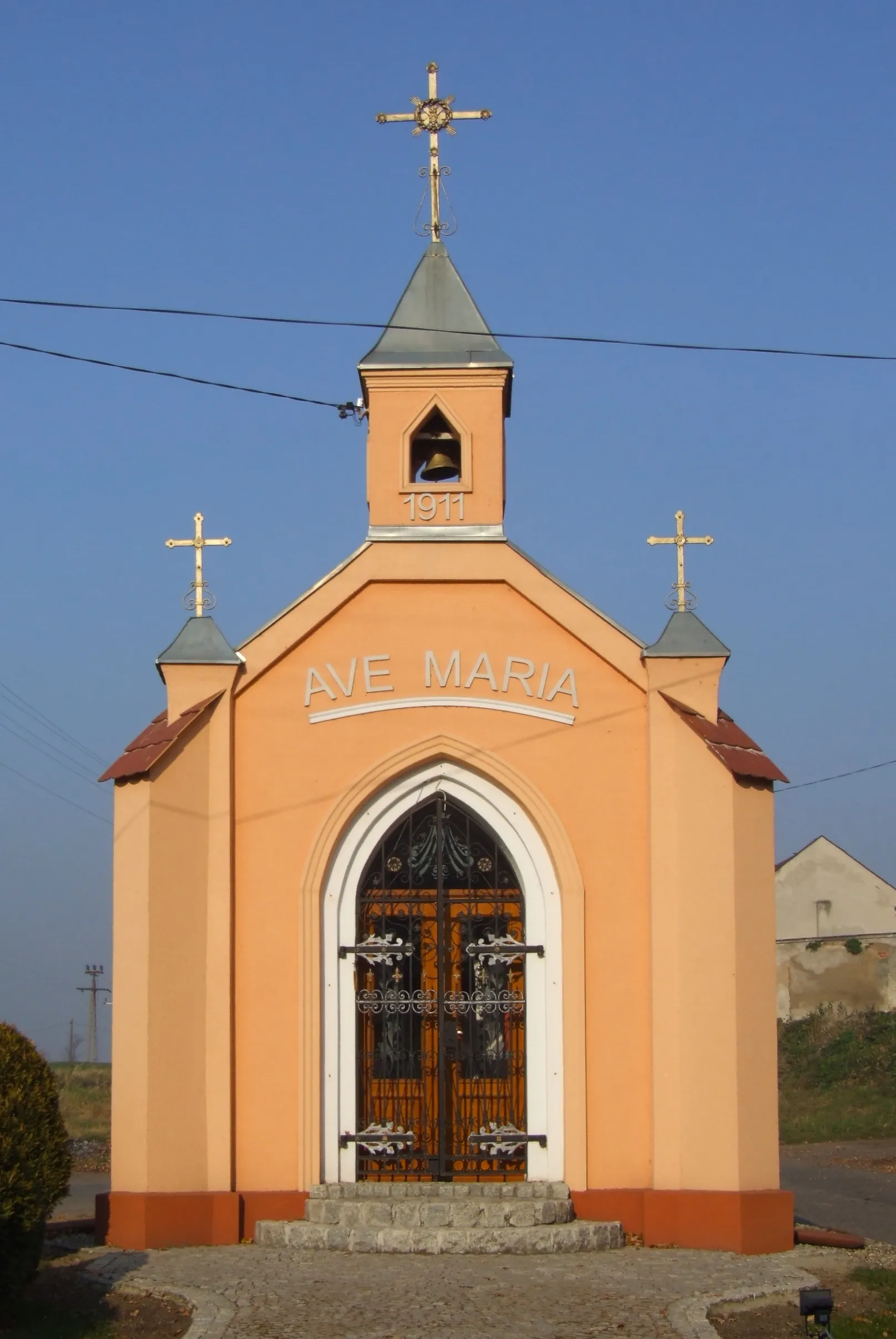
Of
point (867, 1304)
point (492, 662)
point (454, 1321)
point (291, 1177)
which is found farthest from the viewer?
point (492, 662)

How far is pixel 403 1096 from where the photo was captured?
13891 mm

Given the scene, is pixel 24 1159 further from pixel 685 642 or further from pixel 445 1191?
pixel 685 642

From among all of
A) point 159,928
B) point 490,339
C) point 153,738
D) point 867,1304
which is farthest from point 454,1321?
point 490,339

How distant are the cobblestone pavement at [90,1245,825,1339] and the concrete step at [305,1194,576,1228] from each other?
1.19 ft

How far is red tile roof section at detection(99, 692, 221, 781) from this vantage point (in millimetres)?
13672

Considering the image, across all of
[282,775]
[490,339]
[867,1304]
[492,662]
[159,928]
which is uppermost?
[490,339]

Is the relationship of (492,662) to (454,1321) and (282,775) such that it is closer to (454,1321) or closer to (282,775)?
(282,775)

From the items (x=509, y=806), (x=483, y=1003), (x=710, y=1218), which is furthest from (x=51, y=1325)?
(x=509, y=806)

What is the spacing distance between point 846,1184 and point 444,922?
9.47 m

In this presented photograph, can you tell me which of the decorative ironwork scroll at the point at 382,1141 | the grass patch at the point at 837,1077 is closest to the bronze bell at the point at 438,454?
the decorative ironwork scroll at the point at 382,1141

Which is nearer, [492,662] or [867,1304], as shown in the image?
[867,1304]

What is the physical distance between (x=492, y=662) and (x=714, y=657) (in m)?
1.94

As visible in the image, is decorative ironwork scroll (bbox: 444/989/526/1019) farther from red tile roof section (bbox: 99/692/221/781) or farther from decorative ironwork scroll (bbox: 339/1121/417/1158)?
red tile roof section (bbox: 99/692/221/781)

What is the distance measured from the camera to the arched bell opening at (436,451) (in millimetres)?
15172
